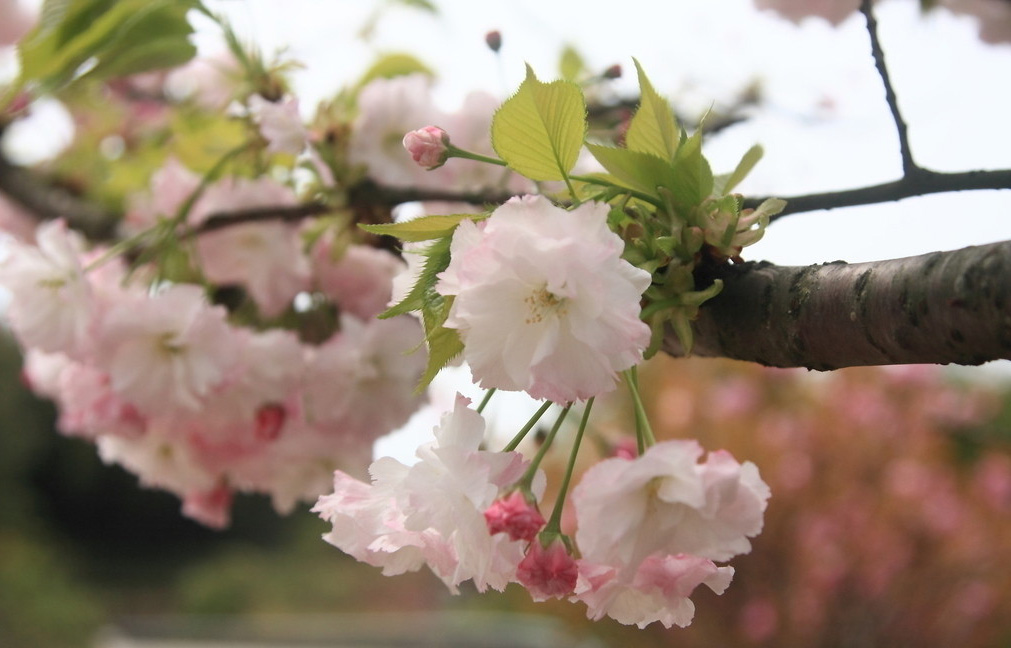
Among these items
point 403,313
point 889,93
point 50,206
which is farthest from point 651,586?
point 50,206

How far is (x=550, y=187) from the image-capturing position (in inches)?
23.4

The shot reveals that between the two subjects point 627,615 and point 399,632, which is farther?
point 399,632

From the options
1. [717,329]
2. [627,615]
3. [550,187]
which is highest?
[550,187]

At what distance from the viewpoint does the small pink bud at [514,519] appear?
289mm

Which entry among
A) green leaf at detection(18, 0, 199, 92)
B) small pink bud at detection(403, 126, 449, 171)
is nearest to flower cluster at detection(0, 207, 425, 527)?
green leaf at detection(18, 0, 199, 92)

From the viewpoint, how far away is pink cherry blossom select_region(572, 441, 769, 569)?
10.6 inches

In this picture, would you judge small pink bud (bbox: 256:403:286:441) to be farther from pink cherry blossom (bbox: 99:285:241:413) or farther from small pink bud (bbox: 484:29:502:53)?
small pink bud (bbox: 484:29:502:53)

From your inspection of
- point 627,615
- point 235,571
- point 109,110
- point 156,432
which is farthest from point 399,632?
point 627,615

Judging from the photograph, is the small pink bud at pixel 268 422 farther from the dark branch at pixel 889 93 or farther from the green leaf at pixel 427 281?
the dark branch at pixel 889 93

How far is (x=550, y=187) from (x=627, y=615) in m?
0.35

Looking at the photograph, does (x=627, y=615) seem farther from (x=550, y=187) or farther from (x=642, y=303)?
(x=550, y=187)

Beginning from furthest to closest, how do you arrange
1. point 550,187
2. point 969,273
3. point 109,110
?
point 109,110 → point 550,187 → point 969,273

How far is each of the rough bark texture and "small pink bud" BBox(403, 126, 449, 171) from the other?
0.43 feet

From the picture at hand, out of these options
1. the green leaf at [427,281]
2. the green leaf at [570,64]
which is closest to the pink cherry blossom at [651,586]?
the green leaf at [427,281]
